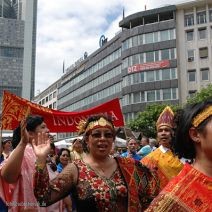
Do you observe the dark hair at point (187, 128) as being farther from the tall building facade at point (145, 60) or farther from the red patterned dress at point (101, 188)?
the tall building facade at point (145, 60)

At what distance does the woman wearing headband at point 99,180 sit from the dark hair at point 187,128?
3.01ft

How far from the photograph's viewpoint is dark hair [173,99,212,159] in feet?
6.91

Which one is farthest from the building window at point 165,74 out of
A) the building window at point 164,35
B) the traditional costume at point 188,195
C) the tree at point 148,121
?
the traditional costume at point 188,195

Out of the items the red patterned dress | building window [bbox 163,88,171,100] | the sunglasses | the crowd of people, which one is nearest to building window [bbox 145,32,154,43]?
building window [bbox 163,88,171,100]

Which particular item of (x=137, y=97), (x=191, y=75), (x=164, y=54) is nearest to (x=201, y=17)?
(x=164, y=54)

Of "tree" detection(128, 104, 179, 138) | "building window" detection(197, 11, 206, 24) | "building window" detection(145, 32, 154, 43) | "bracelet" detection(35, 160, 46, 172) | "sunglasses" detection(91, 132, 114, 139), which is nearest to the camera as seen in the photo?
"bracelet" detection(35, 160, 46, 172)

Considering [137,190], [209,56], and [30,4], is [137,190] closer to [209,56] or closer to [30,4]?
[209,56]

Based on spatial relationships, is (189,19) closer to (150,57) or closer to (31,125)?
(150,57)

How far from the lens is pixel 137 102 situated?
46.1m

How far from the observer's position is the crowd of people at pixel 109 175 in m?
1.98

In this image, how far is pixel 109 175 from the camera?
10.2 ft

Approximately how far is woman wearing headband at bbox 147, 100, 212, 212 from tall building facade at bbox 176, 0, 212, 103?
137 ft

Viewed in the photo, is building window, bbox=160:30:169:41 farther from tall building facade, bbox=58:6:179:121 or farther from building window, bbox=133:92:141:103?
building window, bbox=133:92:141:103

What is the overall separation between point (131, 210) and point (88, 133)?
0.72m
